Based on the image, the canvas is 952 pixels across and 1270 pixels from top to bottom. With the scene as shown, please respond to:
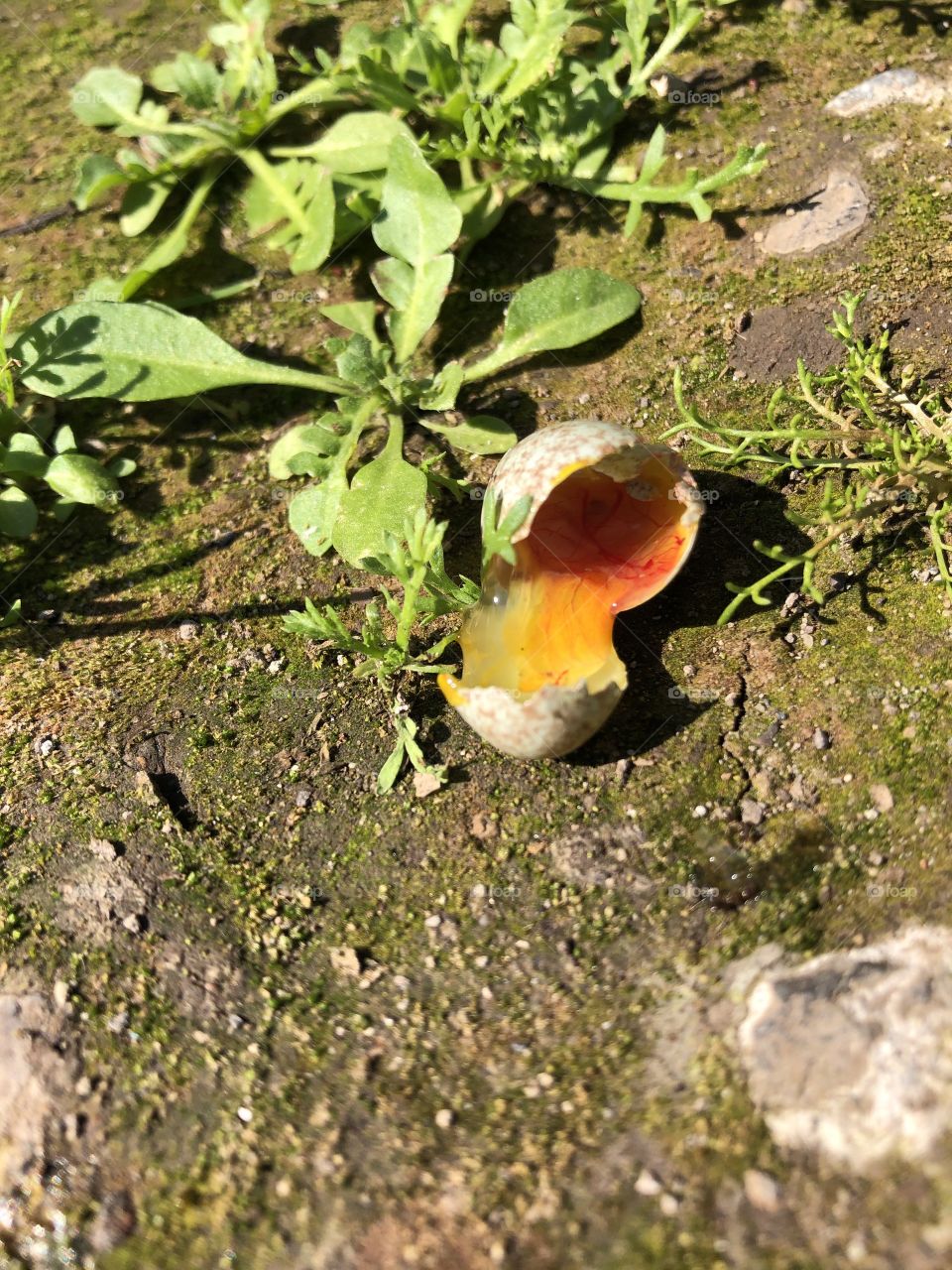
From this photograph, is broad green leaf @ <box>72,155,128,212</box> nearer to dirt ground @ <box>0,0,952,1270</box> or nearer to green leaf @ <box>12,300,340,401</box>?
dirt ground @ <box>0,0,952,1270</box>

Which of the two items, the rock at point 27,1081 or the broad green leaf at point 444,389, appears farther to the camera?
the broad green leaf at point 444,389

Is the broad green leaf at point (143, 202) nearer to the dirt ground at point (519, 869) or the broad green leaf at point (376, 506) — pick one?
the dirt ground at point (519, 869)

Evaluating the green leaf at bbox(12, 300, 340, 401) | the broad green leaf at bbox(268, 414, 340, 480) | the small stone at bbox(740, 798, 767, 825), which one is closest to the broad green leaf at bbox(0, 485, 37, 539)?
the green leaf at bbox(12, 300, 340, 401)

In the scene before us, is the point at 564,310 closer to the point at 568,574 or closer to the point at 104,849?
the point at 568,574

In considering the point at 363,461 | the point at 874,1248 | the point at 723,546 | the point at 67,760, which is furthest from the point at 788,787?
the point at 67,760

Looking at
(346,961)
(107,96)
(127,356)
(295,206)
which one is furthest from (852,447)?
(107,96)

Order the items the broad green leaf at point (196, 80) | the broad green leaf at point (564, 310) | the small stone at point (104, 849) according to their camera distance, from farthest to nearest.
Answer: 1. the broad green leaf at point (196, 80)
2. the broad green leaf at point (564, 310)
3. the small stone at point (104, 849)

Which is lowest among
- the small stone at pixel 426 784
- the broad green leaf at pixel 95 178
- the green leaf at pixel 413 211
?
the small stone at pixel 426 784

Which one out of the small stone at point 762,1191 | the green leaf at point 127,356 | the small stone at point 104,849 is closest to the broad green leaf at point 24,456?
the green leaf at point 127,356
